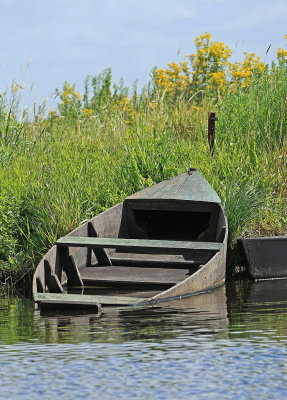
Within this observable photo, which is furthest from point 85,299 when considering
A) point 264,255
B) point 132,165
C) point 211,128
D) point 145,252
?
point 211,128

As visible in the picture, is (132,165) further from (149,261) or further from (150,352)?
(150,352)

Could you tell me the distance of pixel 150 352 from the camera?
6012 millimetres

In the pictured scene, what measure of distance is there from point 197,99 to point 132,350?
1294 cm

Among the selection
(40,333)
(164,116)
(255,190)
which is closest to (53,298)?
(40,333)

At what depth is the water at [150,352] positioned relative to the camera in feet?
16.5

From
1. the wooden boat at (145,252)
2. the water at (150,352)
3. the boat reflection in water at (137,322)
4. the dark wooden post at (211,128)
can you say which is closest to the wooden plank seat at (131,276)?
the wooden boat at (145,252)

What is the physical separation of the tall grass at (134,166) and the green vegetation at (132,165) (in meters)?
0.02

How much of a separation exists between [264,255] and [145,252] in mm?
1612

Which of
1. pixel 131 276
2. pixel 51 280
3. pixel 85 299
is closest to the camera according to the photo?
pixel 85 299

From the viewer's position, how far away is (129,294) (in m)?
8.68

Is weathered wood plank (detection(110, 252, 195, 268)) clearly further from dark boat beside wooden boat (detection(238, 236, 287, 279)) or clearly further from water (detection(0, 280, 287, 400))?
water (detection(0, 280, 287, 400))

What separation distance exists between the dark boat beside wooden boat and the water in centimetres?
196

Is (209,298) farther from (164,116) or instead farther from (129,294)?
(164,116)

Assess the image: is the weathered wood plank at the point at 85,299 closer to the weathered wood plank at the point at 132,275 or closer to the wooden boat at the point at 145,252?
the wooden boat at the point at 145,252
